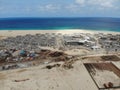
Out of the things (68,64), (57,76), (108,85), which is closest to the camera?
(108,85)

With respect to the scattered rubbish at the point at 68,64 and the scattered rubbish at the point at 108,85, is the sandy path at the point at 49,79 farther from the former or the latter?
the scattered rubbish at the point at 108,85

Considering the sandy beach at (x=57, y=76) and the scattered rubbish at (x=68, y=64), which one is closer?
the sandy beach at (x=57, y=76)

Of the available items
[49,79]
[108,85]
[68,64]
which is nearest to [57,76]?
[49,79]

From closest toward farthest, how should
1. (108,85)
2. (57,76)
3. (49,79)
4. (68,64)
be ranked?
(108,85) → (49,79) → (57,76) → (68,64)

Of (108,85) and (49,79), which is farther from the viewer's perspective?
(49,79)

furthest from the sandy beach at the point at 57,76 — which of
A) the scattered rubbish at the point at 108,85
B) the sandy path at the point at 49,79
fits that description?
the scattered rubbish at the point at 108,85

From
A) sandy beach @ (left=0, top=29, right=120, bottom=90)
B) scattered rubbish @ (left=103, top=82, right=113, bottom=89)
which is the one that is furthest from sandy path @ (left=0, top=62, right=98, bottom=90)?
scattered rubbish @ (left=103, top=82, right=113, bottom=89)

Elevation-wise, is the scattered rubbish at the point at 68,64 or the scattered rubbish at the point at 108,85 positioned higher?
the scattered rubbish at the point at 68,64

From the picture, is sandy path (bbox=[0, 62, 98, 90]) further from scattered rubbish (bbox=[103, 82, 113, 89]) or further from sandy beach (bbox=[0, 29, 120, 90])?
scattered rubbish (bbox=[103, 82, 113, 89])

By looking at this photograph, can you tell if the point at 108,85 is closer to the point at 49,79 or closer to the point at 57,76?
the point at 57,76

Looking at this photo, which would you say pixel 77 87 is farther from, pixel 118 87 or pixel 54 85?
pixel 118 87

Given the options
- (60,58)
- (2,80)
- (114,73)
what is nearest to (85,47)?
(60,58)
